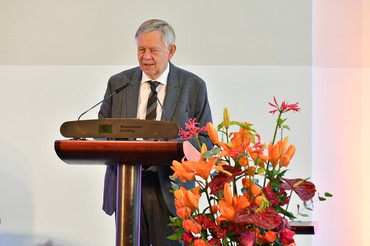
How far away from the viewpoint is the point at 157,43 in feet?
8.27

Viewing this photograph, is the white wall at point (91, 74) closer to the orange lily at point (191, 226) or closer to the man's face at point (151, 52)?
the man's face at point (151, 52)

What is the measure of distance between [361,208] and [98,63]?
1.77 m

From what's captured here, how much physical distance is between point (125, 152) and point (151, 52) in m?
0.87

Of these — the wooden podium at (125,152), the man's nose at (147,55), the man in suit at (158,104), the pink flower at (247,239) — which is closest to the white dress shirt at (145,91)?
the man in suit at (158,104)

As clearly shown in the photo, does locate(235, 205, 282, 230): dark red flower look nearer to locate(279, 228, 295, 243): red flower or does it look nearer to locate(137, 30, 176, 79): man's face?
locate(279, 228, 295, 243): red flower

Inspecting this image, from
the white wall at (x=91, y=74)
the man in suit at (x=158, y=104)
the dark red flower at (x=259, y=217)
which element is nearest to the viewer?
the dark red flower at (x=259, y=217)

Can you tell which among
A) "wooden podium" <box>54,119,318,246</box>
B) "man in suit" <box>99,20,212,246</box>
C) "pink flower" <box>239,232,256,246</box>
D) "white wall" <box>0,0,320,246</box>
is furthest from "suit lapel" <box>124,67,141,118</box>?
"pink flower" <box>239,232,256,246</box>

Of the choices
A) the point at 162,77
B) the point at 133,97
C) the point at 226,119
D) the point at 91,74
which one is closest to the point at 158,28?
the point at 162,77

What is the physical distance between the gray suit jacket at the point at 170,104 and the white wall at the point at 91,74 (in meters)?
0.88

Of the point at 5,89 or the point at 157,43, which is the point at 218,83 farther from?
the point at 5,89

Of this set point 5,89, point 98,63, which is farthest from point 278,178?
point 5,89

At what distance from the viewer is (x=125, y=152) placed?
5.72 feet

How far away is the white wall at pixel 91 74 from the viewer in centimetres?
337

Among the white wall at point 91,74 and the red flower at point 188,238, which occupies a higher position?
the white wall at point 91,74
